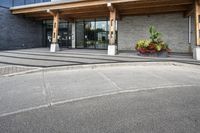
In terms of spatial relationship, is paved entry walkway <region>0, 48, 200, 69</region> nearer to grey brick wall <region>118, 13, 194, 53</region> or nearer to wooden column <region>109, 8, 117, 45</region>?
wooden column <region>109, 8, 117, 45</region>

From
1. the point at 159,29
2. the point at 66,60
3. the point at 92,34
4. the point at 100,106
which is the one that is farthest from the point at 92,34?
the point at 100,106

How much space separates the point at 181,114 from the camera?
13.4 feet

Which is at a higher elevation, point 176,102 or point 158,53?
point 158,53

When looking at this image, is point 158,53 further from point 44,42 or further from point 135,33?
point 44,42

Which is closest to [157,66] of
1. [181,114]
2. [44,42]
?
[181,114]

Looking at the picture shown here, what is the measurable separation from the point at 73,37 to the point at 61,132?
21968 mm

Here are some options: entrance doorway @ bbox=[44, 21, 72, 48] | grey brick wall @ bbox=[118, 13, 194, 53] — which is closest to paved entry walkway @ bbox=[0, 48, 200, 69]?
grey brick wall @ bbox=[118, 13, 194, 53]

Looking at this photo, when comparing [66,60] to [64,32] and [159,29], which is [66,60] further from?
[64,32]

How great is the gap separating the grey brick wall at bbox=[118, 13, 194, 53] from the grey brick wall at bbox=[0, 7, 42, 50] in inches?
428

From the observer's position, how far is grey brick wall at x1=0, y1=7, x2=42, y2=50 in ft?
67.9

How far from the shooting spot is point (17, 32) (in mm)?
22344

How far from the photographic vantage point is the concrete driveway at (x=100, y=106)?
3.55 metres

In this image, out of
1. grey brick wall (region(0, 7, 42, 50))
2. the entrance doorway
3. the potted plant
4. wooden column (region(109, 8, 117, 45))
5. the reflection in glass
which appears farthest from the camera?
the entrance doorway

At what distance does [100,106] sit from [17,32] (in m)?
20.5
